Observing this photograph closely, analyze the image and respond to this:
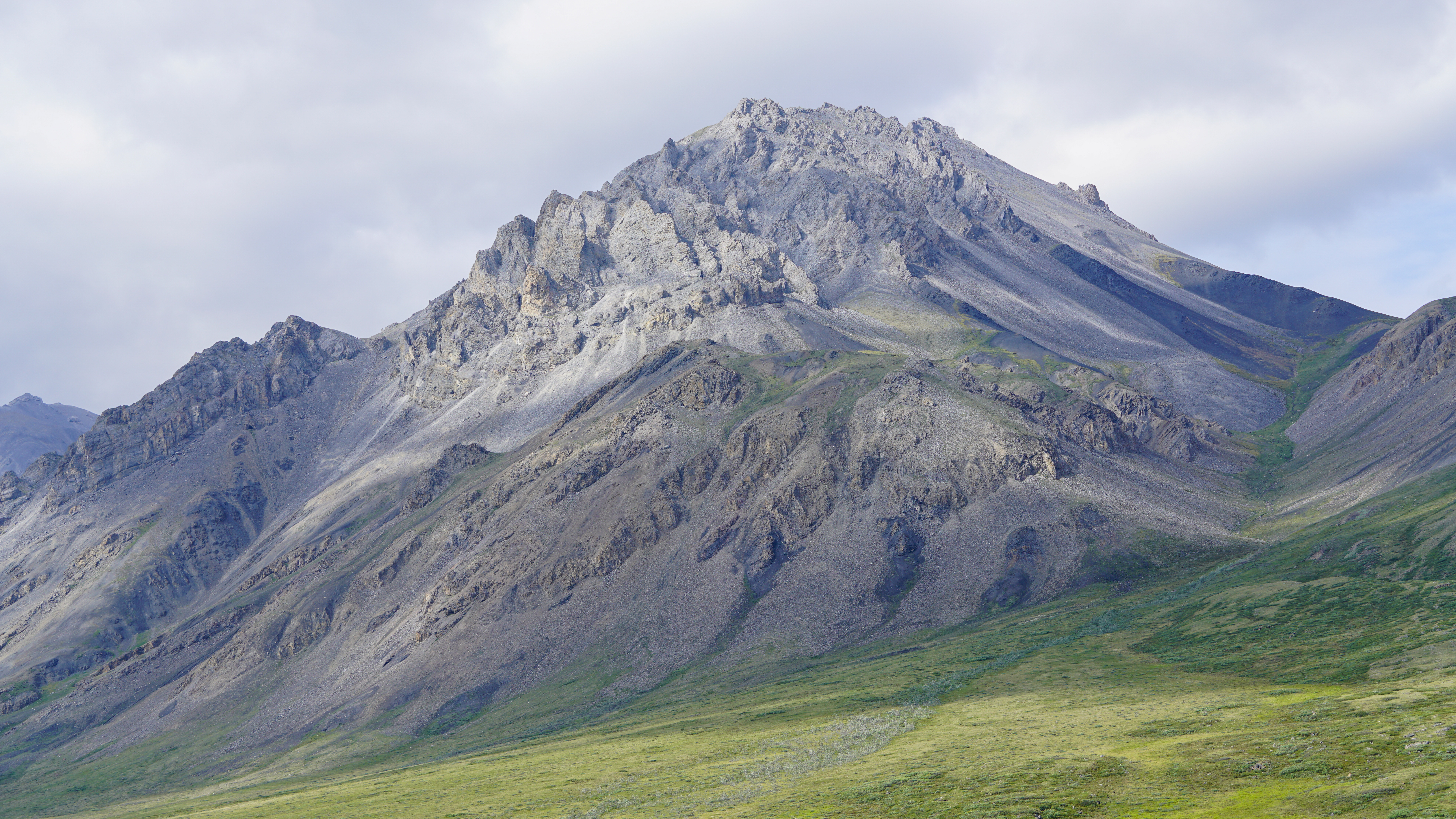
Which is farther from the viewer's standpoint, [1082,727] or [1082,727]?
[1082,727]

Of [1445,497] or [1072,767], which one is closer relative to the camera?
[1072,767]

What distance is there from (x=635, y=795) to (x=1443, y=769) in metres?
71.9

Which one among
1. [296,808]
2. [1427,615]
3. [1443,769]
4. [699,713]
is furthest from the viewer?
[699,713]

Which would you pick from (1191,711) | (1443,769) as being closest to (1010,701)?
(1191,711)

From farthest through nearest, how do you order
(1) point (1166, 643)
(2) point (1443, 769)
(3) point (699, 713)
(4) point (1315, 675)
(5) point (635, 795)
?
(3) point (699, 713) < (1) point (1166, 643) < (4) point (1315, 675) < (5) point (635, 795) < (2) point (1443, 769)

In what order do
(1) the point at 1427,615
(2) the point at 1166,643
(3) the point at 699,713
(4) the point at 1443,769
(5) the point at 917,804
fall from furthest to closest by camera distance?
1. (3) the point at 699,713
2. (2) the point at 1166,643
3. (1) the point at 1427,615
4. (5) the point at 917,804
5. (4) the point at 1443,769

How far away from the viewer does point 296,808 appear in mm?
138375

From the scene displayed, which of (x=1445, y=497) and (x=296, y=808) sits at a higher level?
(x=1445, y=497)

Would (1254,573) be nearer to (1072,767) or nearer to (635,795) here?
(1072,767)

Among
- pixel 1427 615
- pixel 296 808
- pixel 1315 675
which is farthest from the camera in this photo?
pixel 296 808

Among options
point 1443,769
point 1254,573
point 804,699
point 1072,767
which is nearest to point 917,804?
point 1072,767

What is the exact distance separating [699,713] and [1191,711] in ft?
295

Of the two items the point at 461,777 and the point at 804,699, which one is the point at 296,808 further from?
the point at 804,699

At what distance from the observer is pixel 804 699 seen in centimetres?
16138
